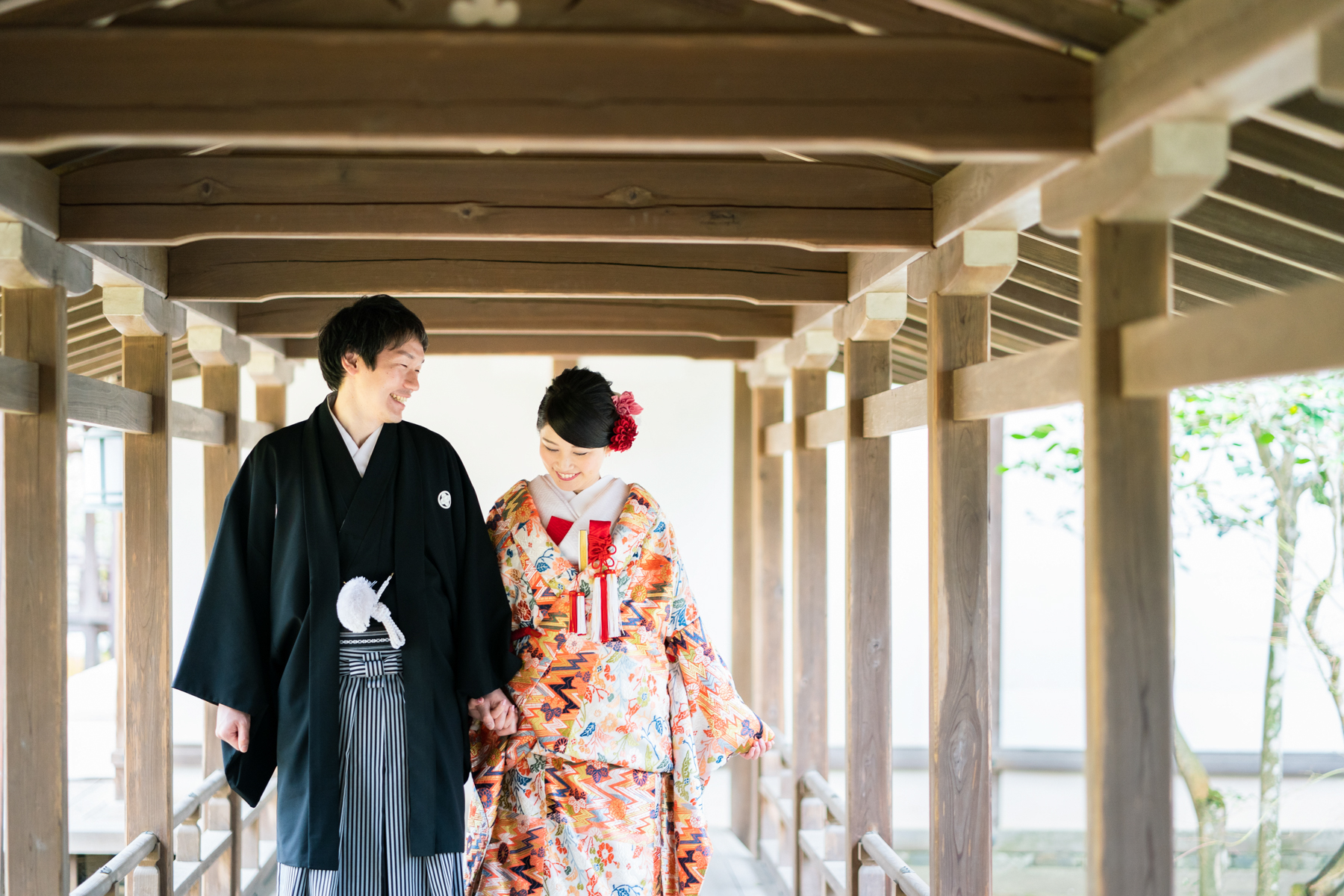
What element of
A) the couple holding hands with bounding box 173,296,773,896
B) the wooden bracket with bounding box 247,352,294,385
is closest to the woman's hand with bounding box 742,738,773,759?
the couple holding hands with bounding box 173,296,773,896

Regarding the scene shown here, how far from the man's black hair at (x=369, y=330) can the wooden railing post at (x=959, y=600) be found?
134 cm

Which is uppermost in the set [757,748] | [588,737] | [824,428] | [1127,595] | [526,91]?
[526,91]

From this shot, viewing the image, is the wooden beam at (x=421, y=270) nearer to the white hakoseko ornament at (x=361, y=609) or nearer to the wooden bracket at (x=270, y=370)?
the white hakoseko ornament at (x=361, y=609)

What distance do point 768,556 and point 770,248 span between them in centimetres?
217

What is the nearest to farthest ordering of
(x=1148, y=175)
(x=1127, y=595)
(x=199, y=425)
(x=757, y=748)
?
(x=1148, y=175) < (x=1127, y=595) < (x=757, y=748) < (x=199, y=425)

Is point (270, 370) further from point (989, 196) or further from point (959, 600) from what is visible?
point (989, 196)

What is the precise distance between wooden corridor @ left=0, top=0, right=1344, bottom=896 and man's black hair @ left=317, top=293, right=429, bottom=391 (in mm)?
244

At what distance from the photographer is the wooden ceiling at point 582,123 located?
5.97 ft

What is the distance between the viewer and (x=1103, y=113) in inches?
71.2

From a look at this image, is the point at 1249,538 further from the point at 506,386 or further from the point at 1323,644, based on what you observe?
the point at 506,386

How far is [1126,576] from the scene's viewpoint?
183cm

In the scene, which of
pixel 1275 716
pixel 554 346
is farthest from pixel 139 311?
pixel 1275 716

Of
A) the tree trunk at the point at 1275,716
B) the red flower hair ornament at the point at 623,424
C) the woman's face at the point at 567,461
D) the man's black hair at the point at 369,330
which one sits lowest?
the tree trunk at the point at 1275,716

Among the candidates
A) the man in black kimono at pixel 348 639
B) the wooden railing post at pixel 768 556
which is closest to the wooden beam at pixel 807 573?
the wooden railing post at pixel 768 556
